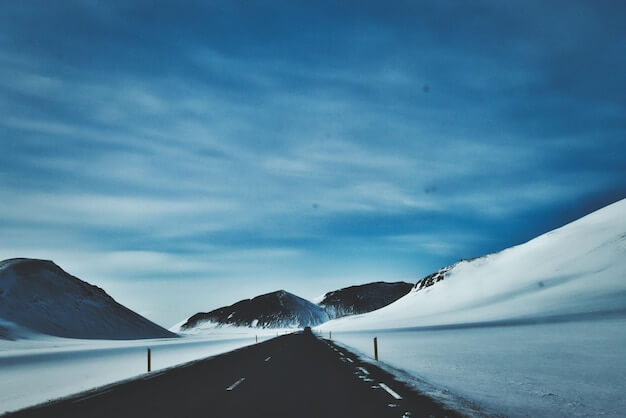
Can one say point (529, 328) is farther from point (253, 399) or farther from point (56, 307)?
point (56, 307)

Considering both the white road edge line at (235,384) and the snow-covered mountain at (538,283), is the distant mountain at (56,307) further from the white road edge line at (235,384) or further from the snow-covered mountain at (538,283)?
the white road edge line at (235,384)

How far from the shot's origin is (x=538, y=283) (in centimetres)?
12456

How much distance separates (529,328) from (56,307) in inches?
5227

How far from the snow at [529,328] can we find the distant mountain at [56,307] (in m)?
72.0

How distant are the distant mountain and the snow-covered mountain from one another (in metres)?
71.3

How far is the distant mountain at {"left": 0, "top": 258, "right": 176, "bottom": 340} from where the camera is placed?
127 m

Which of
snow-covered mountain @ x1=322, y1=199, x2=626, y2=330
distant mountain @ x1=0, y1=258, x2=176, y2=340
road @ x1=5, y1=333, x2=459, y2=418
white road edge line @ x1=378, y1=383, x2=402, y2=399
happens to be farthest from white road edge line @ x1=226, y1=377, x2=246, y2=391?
distant mountain @ x1=0, y1=258, x2=176, y2=340

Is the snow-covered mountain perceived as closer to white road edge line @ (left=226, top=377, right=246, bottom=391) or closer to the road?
the road

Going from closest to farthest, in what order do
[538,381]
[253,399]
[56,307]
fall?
[253,399]
[538,381]
[56,307]

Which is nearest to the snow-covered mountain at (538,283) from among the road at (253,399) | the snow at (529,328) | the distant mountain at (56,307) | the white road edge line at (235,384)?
the snow at (529,328)

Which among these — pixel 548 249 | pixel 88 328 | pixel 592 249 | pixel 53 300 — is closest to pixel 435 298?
pixel 548 249

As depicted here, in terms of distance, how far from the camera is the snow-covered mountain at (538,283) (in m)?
90.2

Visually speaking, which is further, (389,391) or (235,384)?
(235,384)

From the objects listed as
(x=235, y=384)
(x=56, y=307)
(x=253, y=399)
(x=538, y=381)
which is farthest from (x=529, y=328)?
(x=56, y=307)
